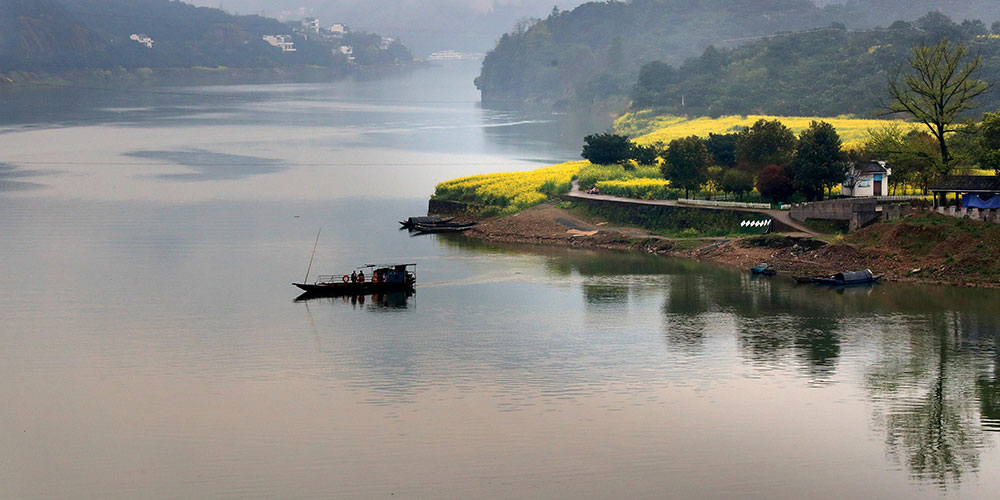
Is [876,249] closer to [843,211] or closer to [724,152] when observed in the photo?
[843,211]

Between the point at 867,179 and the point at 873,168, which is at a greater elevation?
the point at 873,168

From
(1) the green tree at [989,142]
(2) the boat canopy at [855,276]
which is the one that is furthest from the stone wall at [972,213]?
(2) the boat canopy at [855,276]

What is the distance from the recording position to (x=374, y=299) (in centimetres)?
5969

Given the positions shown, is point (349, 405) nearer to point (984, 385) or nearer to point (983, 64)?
point (984, 385)

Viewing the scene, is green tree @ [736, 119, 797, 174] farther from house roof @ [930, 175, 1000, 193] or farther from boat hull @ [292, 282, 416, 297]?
boat hull @ [292, 282, 416, 297]

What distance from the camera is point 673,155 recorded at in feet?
255

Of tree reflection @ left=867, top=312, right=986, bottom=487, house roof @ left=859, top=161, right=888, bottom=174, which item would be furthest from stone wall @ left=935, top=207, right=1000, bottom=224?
tree reflection @ left=867, top=312, right=986, bottom=487

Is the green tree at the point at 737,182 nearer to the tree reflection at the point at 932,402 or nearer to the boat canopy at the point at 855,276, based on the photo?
the boat canopy at the point at 855,276

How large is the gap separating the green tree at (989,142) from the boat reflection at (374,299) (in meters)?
31.1

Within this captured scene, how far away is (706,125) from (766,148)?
206 ft

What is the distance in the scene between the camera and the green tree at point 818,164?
230 ft

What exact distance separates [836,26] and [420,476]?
157 meters

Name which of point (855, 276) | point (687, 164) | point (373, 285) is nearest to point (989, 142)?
point (855, 276)

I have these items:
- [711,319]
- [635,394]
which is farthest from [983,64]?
[635,394]
